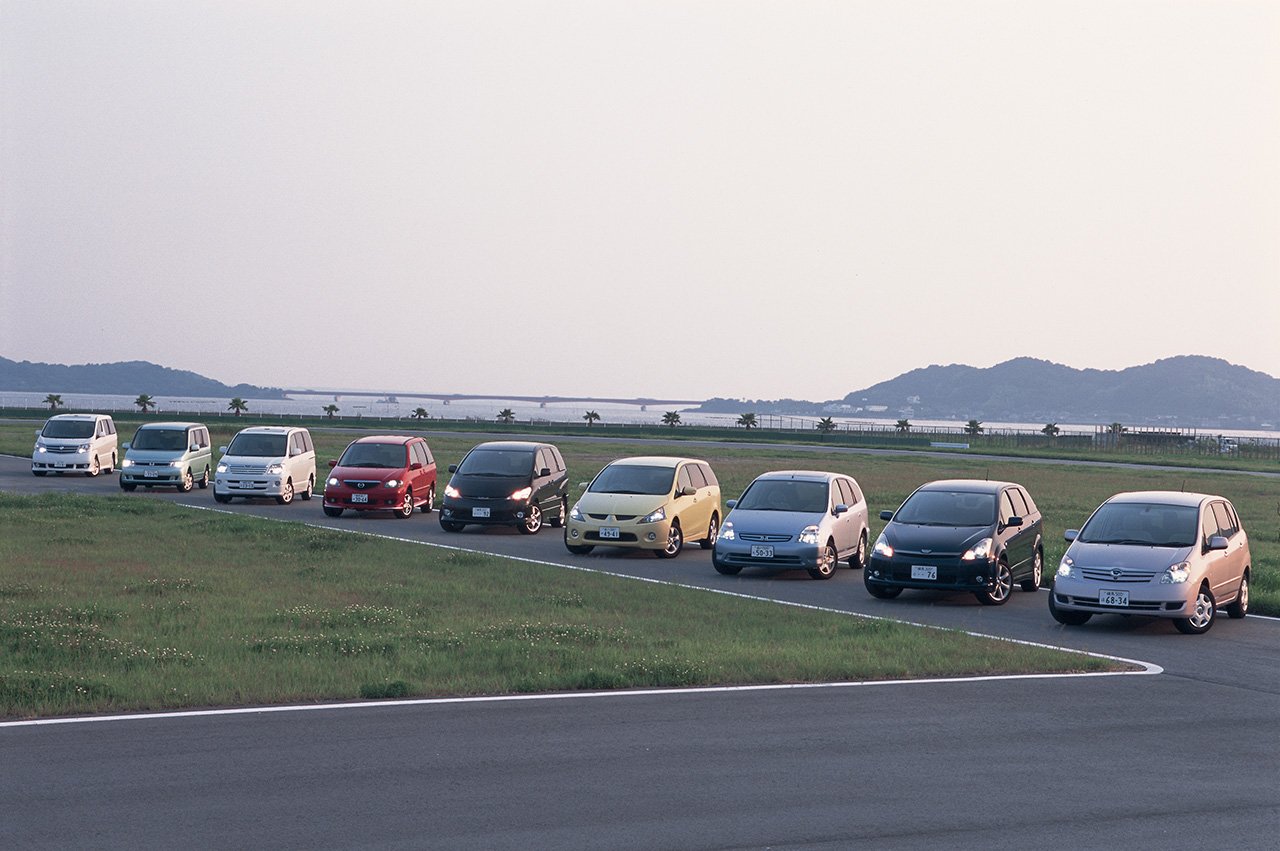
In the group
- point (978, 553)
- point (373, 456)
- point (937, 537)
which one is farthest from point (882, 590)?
point (373, 456)

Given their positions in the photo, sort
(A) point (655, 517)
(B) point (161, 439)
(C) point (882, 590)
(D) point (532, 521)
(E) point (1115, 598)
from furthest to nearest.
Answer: (B) point (161, 439)
(D) point (532, 521)
(A) point (655, 517)
(C) point (882, 590)
(E) point (1115, 598)

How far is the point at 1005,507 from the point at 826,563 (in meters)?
3.09

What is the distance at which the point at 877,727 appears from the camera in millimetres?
10508

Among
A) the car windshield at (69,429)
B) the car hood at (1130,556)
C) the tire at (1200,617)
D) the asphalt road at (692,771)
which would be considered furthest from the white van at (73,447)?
the asphalt road at (692,771)

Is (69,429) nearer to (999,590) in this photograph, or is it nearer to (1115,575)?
(999,590)

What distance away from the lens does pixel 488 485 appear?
2802 centimetres

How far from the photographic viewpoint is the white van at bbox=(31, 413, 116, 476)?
4181 centimetres

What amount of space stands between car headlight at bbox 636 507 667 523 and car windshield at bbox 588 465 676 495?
696 mm

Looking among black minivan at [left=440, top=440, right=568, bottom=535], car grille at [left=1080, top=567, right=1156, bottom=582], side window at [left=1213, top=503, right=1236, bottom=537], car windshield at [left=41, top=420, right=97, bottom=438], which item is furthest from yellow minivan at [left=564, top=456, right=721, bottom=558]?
car windshield at [left=41, top=420, right=97, bottom=438]

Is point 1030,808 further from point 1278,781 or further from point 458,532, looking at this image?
point 458,532

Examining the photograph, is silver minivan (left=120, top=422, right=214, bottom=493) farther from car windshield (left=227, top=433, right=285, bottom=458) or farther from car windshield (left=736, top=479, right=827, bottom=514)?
car windshield (left=736, top=479, right=827, bottom=514)

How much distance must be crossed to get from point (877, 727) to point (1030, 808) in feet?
7.84

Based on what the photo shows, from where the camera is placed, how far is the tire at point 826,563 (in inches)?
854

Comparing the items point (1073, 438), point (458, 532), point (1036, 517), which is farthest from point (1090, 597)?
point (1073, 438)
